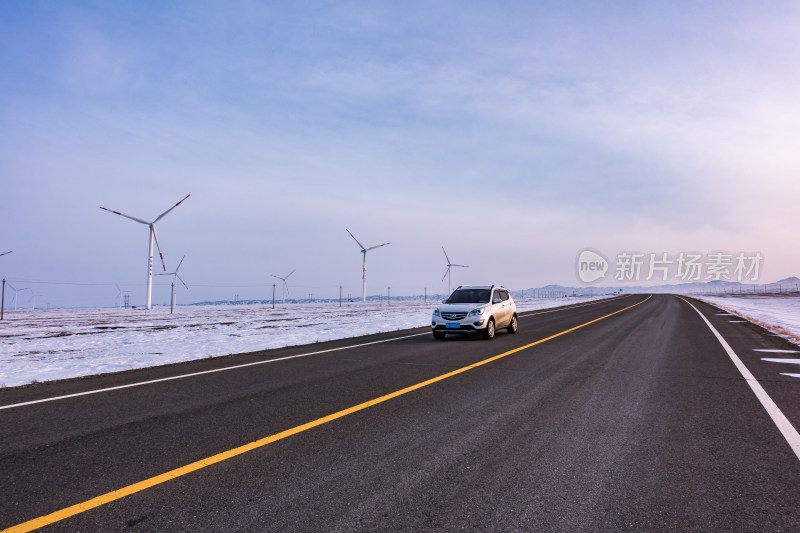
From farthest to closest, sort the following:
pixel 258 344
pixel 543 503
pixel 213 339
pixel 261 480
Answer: pixel 213 339 → pixel 258 344 → pixel 261 480 → pixel 543 503

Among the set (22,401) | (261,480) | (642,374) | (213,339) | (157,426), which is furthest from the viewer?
(213,339)

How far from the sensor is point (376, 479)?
12.9 feet

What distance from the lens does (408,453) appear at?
4594mm

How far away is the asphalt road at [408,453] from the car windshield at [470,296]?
794cm

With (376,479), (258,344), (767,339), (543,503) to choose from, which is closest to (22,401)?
(376,479)

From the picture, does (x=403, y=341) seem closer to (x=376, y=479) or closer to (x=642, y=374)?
(x=642, y=374)

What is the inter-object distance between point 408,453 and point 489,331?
1194 cm

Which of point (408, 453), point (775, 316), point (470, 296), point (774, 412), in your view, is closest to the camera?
point (408, 453)

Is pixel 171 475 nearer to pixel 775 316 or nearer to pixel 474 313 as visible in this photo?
pixel 474 313

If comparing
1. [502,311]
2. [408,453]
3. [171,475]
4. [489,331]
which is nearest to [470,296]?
[502,311]

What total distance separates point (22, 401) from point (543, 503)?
7545 mm

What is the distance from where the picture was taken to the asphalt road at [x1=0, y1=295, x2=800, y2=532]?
3354mm

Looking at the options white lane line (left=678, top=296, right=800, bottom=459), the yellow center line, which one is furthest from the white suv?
the yellow center line

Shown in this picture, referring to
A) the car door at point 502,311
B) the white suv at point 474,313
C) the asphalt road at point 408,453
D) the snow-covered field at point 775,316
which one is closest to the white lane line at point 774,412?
the asphalt road at point 408,453
